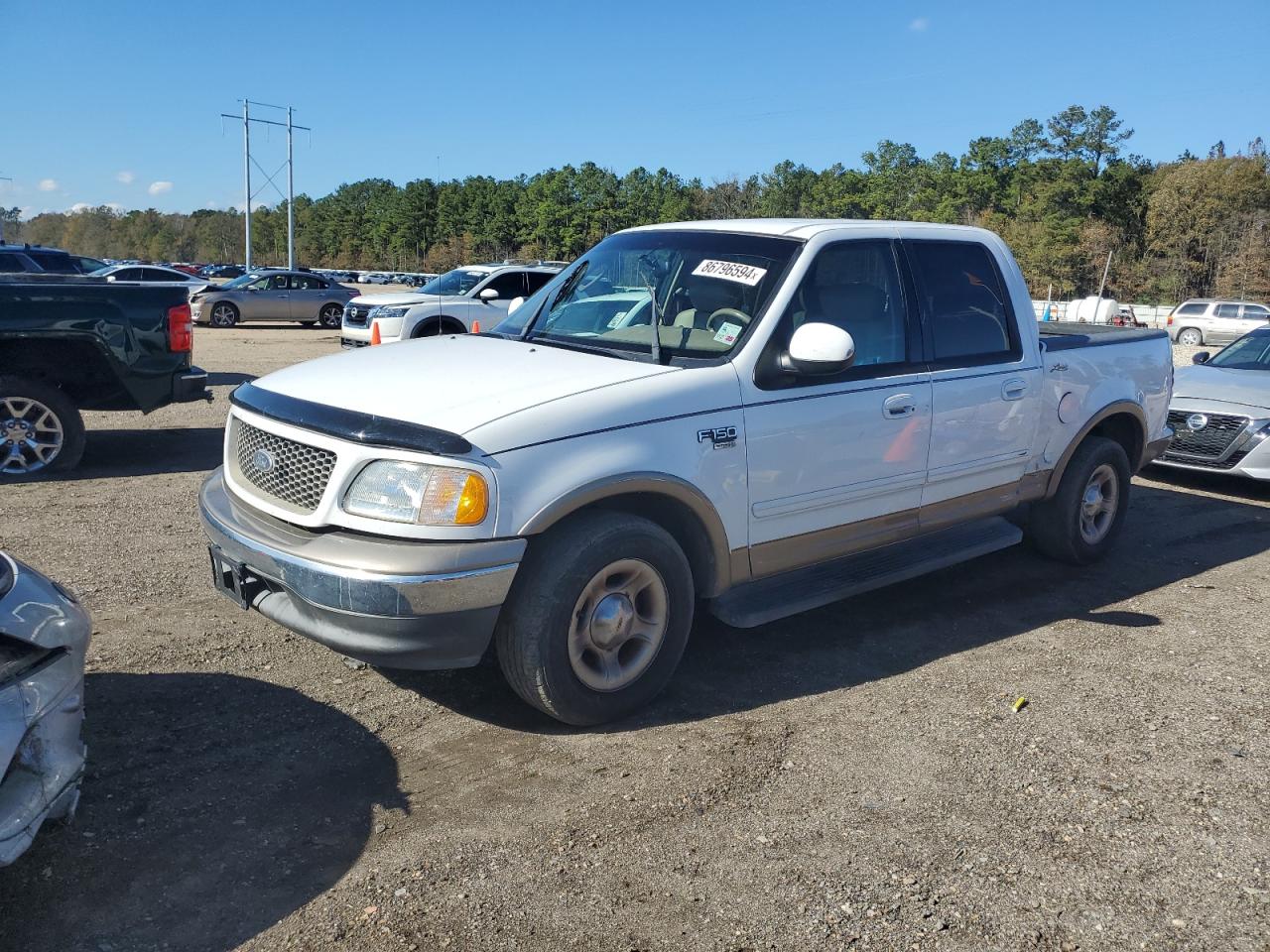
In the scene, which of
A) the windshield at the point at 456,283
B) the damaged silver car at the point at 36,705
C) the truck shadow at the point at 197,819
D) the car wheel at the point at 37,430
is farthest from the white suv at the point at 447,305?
the damaged silver car at the point at 36,705

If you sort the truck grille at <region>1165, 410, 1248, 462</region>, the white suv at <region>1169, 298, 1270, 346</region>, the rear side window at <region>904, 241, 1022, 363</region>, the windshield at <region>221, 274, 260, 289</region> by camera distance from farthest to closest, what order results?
the white suv at <region>1169, 298, 1270, 346</region> < the windshield at <region>221, 274, 260, 289</region> < the truck grille at <region>1165, 410, 1248, 462</region> < the rear side window at <region>904, 241, 1022, 363</region>

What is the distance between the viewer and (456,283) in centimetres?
1861

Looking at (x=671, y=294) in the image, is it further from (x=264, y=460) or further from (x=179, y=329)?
(x=179, y=329)

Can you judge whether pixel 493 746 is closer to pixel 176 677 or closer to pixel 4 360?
pixel 176 677

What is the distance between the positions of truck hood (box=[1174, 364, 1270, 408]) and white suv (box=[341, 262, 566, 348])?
923 centimetres

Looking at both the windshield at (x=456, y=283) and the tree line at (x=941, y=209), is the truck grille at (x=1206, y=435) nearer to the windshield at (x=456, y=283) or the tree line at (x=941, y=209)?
the windshield at (x=456, y=283)

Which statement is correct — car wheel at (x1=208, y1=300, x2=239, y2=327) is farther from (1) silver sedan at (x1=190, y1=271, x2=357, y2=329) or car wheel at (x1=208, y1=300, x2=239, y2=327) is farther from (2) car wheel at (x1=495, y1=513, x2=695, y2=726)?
(2) car wheel at (x1=495, y1=513, x2=695, y2=726)

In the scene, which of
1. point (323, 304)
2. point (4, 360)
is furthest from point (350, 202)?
point (4, 360)

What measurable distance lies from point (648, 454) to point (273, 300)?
25.9 metres

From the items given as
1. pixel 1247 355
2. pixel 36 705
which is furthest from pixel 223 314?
pixel 36 705

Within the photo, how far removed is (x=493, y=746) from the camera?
3.92 metres

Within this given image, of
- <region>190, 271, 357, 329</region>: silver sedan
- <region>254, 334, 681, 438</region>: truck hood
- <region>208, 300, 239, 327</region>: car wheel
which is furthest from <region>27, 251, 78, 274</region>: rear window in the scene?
<region>254, 334, 681, 438</region>: truck hood

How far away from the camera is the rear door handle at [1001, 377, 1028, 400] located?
545 centimetres

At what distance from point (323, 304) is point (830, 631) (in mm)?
25187
